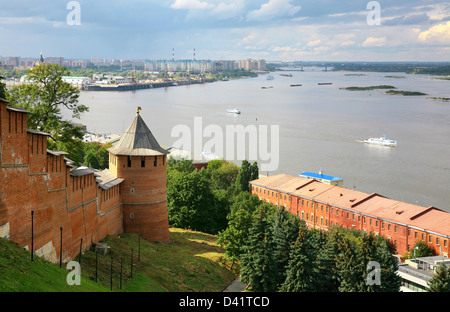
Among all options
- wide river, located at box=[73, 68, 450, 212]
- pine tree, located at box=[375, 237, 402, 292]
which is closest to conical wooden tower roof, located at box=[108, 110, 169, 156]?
pine tree, located at box=[375, 237, 402, 292]

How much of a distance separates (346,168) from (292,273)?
35.6m

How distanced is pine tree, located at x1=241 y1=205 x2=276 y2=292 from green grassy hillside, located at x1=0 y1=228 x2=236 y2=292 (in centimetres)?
146

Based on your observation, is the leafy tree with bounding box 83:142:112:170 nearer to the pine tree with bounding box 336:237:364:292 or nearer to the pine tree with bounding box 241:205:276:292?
the pine tree with bounding box 241:205:276:292

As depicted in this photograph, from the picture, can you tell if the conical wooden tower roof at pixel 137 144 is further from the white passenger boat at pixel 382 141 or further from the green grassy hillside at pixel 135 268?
the white passenger boat at pixel 382 141

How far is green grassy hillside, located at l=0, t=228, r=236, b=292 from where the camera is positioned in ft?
39.5

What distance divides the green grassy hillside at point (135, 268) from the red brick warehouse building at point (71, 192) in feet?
2.58

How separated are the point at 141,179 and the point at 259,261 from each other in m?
6.69

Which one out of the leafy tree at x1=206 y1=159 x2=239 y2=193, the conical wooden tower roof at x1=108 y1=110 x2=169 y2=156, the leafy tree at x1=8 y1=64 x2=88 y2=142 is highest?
the leafy tree at x1=8 y1=64 x2=88 y2=142

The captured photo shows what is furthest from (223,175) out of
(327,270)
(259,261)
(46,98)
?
(327,270)

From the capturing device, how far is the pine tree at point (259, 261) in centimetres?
2031

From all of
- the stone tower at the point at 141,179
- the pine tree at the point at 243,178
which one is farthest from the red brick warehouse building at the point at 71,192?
the pine tree at the point at 243,178

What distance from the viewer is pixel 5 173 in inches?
565
